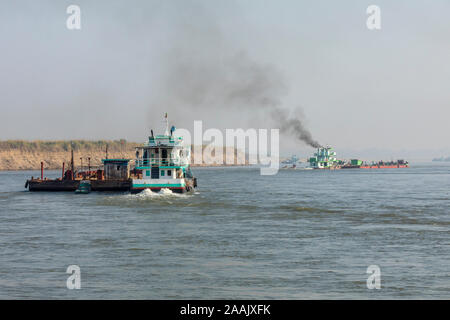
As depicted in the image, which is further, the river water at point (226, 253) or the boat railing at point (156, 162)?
the boat railing at point (156, 162)

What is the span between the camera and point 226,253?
93.4 feet

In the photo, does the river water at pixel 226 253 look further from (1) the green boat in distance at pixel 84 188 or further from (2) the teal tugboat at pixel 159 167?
(1) the green boat in distance at pixel 84 188

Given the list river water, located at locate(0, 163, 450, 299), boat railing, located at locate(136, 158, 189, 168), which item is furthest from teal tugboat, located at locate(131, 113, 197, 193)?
river water, located at locate(0, 163, 450, 299)

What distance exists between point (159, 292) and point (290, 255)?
31.1ft

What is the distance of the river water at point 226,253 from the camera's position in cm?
2081

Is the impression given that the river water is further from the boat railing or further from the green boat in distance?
the green boat in distance

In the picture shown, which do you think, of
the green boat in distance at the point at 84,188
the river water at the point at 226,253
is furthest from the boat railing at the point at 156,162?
the green boat in distance at the point at 84,188

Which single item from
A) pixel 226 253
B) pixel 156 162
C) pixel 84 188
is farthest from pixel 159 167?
pixel 226 253

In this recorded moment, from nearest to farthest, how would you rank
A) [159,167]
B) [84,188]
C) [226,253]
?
1. [226,253]
2. [159,167]
3. [84,188]

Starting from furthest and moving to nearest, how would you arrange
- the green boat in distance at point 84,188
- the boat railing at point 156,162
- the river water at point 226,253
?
the green boat in distance at point 84,188 → the boat railing at point 156,162 → the river water at point 226,253

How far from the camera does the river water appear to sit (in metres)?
20.8

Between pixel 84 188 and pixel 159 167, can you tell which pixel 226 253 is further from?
pixel 84 188
